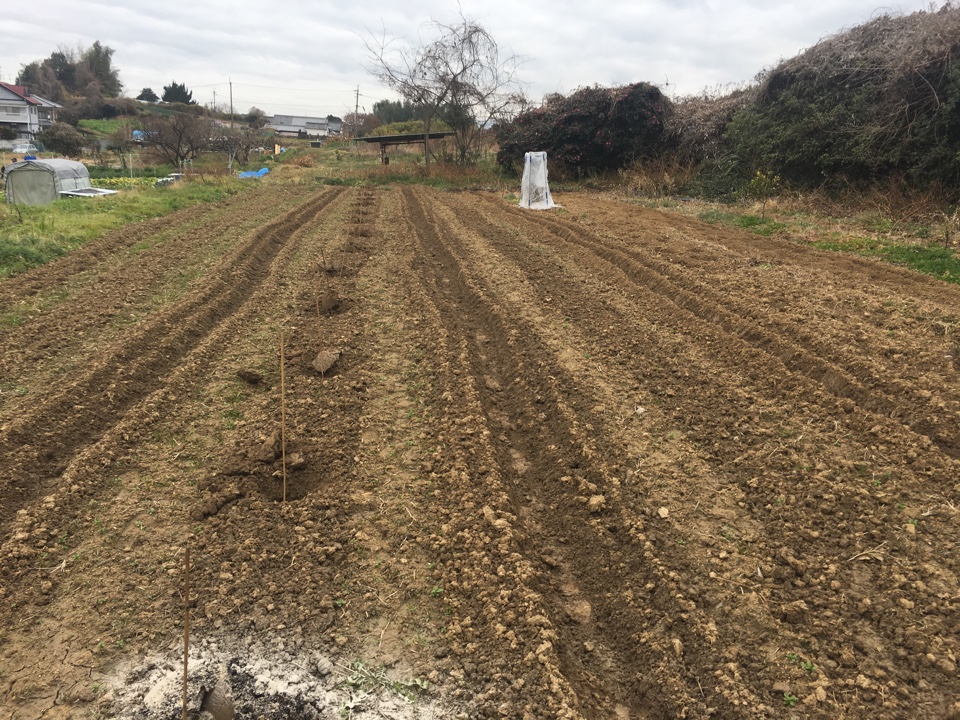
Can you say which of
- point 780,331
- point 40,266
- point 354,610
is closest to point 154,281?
point 40,266

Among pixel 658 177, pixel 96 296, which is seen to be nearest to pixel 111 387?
pixel 96 296

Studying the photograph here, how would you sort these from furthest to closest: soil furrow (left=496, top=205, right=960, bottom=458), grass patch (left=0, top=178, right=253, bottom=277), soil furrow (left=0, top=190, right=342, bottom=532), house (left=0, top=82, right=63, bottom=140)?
house (left=0, top=82, right=63, bottom=140) < grass patch (left=0, top=178, right=253, bottom=277) < soil furrow (left=496, top=205, right=960, bottom=458) < soil furrow (left=0, top=190, right=342, bottom=532)

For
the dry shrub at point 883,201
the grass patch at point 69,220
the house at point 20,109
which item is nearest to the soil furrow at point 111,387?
the grass patch at point 69,220

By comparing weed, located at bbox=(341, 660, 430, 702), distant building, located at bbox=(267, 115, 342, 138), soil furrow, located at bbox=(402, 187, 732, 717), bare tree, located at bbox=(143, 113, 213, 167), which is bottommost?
weed, located at bbox=(341, 660, 430, 702)

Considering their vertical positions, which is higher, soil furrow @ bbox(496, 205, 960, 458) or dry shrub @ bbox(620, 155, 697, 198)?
dry shrub @ bbox(620, 155, 697, 198)

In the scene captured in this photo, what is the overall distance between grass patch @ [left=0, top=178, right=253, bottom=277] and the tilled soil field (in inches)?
86.4

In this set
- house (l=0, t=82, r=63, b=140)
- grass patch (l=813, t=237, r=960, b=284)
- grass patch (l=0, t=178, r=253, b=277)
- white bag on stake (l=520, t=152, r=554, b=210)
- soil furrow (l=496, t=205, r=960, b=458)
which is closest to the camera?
soil furrow (l=496, t=205, r=960, b=458)

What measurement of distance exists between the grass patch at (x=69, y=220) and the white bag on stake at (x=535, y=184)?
29.5 feet

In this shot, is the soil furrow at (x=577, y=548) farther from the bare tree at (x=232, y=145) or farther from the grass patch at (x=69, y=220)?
the bare tree at (x=232, y=145)

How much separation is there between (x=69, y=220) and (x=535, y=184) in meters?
10.6

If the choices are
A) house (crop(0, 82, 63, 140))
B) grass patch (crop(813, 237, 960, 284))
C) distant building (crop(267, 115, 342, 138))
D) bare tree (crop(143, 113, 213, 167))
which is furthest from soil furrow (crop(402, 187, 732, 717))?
distant building (crop(267, 115, 342, 138))

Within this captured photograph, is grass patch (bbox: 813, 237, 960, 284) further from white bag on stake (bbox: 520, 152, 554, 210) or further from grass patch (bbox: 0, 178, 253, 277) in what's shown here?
grass patch (bbox: 0, 178, 253, 277)

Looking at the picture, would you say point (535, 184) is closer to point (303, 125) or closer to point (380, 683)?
point (380, 683)

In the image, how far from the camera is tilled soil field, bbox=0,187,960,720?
2.25 m
